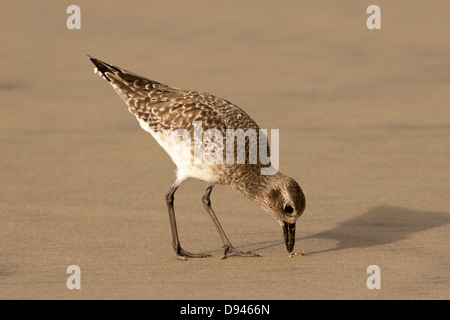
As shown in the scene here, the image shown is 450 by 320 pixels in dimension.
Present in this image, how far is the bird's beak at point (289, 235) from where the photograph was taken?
845 cm

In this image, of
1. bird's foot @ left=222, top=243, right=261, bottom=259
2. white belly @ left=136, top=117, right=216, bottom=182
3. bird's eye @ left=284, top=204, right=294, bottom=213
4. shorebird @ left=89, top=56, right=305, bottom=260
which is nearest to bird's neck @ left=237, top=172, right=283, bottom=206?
shorebird @ left=89, top=56, right=305, bottom=260

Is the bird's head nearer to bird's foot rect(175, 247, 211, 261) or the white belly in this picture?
the white belly

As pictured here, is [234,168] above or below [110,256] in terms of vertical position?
above

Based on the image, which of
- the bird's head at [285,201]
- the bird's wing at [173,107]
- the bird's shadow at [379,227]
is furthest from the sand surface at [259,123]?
the bird's wing at [173,107]

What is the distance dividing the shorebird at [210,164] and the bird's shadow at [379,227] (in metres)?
0.47

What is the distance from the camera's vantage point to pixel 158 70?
1627 cm

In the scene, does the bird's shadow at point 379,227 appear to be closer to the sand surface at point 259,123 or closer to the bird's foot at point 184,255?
the sand surface at point 259,123

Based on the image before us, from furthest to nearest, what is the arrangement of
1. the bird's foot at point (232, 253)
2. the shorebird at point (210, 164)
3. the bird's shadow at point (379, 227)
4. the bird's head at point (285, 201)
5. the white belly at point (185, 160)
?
the bird's shadow at point (379, 227) < the white belly at point (185, 160) < the bird's foot at point (232, 253) < the shorebird at point (210, 164) < the bird's head at point (285, 201)

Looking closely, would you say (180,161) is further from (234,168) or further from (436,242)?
(436,242)

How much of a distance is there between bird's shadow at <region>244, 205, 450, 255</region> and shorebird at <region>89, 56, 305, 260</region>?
0.47 metres

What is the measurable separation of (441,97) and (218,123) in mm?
6540

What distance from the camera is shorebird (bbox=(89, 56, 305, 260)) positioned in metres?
8.49
